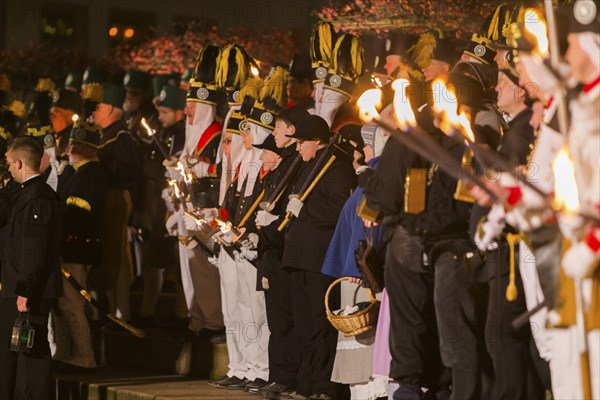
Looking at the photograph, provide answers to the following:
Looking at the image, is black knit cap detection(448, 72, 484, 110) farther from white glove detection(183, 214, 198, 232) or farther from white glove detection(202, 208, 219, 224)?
white glove detection(183, 214, 198, 232)

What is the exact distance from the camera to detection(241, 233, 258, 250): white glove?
34.9 ft

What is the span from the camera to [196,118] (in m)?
12.3

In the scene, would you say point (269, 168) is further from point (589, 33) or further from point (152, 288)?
point (589, 33)

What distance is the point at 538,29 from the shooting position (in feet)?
24.3

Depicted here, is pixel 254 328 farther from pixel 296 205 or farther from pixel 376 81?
pixel 376 81

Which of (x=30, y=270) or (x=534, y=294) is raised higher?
(x=30, y=270)

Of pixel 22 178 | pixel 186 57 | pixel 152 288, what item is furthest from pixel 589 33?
pixel 186 57

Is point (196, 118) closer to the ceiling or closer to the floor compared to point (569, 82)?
closer to the ceiling

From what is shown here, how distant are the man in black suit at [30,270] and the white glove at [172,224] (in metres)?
1.37

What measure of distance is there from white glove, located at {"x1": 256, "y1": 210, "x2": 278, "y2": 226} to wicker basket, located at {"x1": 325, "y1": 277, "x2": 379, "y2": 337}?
128 cm

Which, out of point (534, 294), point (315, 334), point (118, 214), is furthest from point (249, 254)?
point (534, 294)

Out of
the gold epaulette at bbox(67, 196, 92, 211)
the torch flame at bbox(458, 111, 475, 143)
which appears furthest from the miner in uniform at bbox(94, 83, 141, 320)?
the torch flame at bbox(458, 111, 475, 143)

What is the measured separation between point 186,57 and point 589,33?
14.3 meters

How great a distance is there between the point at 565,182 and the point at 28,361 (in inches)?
226
